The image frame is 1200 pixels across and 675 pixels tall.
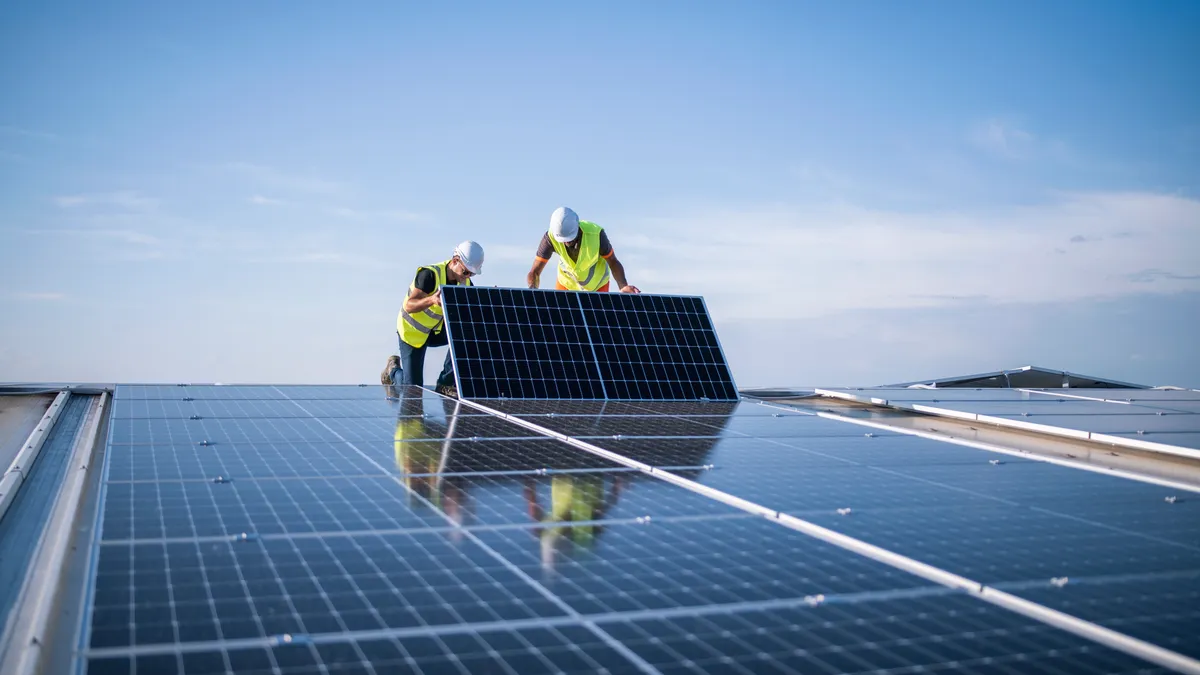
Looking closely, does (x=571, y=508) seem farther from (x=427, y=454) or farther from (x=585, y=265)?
(x=585, y=265)

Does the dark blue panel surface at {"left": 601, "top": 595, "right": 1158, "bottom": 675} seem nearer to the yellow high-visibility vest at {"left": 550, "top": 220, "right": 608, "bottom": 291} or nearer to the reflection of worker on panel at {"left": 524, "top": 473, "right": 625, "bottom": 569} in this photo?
the reflection of worker on panel at {"left": 524, "top": 473, "right": 625, "bottom": 569}

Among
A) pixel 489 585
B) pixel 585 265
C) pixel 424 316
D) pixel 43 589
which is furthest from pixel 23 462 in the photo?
pixel 585 265

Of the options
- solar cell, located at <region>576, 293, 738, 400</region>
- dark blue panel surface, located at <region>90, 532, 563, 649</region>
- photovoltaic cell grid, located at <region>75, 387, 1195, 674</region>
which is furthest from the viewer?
solar cell, located at <region>576, 293, 738, 400</region>

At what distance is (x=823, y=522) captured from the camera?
4961 mm

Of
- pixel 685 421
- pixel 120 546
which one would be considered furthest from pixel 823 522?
pixel 685 421

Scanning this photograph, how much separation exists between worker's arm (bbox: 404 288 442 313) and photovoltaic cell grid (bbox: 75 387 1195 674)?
642 cm

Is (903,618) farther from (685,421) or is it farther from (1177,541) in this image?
(685,421)

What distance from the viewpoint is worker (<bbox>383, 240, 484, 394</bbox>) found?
13.0 meters

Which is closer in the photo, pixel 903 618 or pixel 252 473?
pixel 903 618

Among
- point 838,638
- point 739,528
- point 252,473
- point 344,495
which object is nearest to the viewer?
point 838,638

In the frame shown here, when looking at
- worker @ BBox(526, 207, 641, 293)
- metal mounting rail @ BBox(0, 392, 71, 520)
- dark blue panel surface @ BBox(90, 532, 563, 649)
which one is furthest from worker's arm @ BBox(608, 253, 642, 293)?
dark blue panel surface @ BBox(90, 532, 563, 649)

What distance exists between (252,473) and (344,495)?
2.69ft

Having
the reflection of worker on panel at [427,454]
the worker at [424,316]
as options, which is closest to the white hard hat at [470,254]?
the worker at [424,316]

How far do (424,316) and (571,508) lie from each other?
8850 mm
